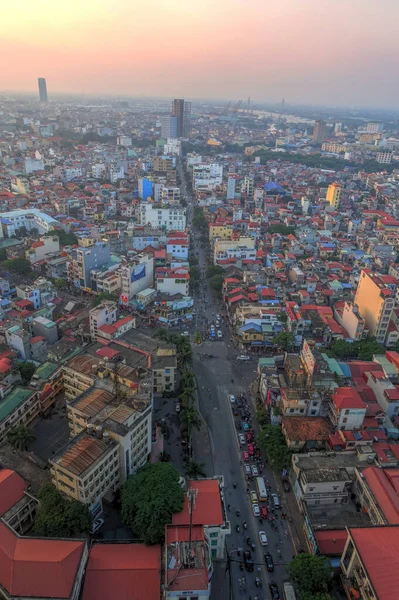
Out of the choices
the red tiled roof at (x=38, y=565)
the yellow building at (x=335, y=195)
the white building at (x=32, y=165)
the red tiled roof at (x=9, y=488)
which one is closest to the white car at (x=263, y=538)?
the red tiled roof at (x=38, y=565)

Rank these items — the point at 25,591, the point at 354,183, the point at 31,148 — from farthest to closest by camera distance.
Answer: the point at 31,148 → the point at 354,183 → the point at 25,591

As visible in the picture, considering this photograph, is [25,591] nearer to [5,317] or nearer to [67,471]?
[67,471]

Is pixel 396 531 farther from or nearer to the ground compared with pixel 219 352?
farther from the ground

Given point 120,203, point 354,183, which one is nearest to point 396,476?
point 120,203

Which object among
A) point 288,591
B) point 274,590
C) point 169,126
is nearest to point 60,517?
point 274,590

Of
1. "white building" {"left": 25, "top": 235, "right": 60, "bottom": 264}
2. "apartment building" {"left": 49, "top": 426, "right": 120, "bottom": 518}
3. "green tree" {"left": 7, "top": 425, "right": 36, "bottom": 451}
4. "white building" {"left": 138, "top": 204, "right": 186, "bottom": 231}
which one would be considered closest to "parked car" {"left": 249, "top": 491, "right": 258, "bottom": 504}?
"apartment building" {"left": 49, "top": 426, "right": 120, "bottom": 518}

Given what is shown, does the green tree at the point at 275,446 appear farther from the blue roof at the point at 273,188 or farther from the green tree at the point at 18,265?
the blue roof at the point at 273,188
